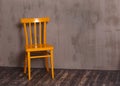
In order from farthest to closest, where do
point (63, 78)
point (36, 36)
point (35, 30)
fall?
1. point (36, 36)
2. point (35, 30)
3. point (63, 78)

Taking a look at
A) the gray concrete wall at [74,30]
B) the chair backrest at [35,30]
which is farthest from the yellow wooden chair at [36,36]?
the gray concrete wall at [74,30]

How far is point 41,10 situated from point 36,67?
954 millimetres

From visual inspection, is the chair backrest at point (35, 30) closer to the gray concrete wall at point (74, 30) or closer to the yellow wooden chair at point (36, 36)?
the yellow wooden chair at point (36, 36)

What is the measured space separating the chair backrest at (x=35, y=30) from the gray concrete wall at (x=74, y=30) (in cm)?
11

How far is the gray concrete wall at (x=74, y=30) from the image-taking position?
384cm

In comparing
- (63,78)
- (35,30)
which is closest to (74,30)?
(35,30)

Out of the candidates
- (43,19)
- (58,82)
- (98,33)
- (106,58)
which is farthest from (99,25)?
(58,82)

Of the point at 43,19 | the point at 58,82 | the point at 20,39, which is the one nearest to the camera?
the point at 58,82

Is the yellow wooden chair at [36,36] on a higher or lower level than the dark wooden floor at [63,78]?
higher

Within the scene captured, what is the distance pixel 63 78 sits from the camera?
3580mm

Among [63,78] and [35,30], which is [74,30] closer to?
[35,30]

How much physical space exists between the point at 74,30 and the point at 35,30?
2.03 feet

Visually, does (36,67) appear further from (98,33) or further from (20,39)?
(98,33)

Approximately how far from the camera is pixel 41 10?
403 cm
